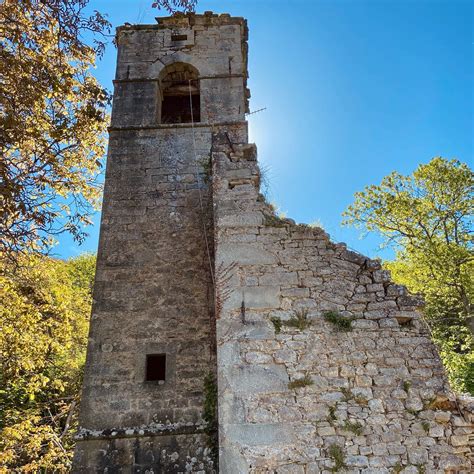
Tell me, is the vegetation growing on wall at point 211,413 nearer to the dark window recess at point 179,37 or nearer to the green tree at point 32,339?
the green tree at point 32,339

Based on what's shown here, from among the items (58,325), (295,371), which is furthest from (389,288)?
(58,325)

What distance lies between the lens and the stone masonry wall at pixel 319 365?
4.41 meters

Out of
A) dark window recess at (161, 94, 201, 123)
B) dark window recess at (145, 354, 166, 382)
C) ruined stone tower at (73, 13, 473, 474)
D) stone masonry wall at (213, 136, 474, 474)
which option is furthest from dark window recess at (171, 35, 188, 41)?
dark window recess at (145, 354, 166, 382)

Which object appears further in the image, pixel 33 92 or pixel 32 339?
pixel 32 339

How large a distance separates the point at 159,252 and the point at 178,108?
428 centimetres

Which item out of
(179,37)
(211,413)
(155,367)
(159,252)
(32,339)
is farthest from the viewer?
(179,37)

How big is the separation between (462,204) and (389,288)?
1039 centimetres

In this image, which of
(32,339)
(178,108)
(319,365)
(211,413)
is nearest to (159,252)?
(211,413)

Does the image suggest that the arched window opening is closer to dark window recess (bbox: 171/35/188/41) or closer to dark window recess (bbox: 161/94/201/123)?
dark window recess (bbox: 161/94/201/123)

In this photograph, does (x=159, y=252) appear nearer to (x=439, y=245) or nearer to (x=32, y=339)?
(x=32, y=339)

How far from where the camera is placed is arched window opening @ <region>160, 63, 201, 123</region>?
9828 millimetres

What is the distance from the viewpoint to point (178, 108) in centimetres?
1023

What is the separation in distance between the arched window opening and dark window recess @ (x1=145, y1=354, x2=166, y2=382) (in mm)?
5267

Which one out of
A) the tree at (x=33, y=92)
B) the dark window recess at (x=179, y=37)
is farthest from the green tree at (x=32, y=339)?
the dark window recess at (x=179, y=37)
